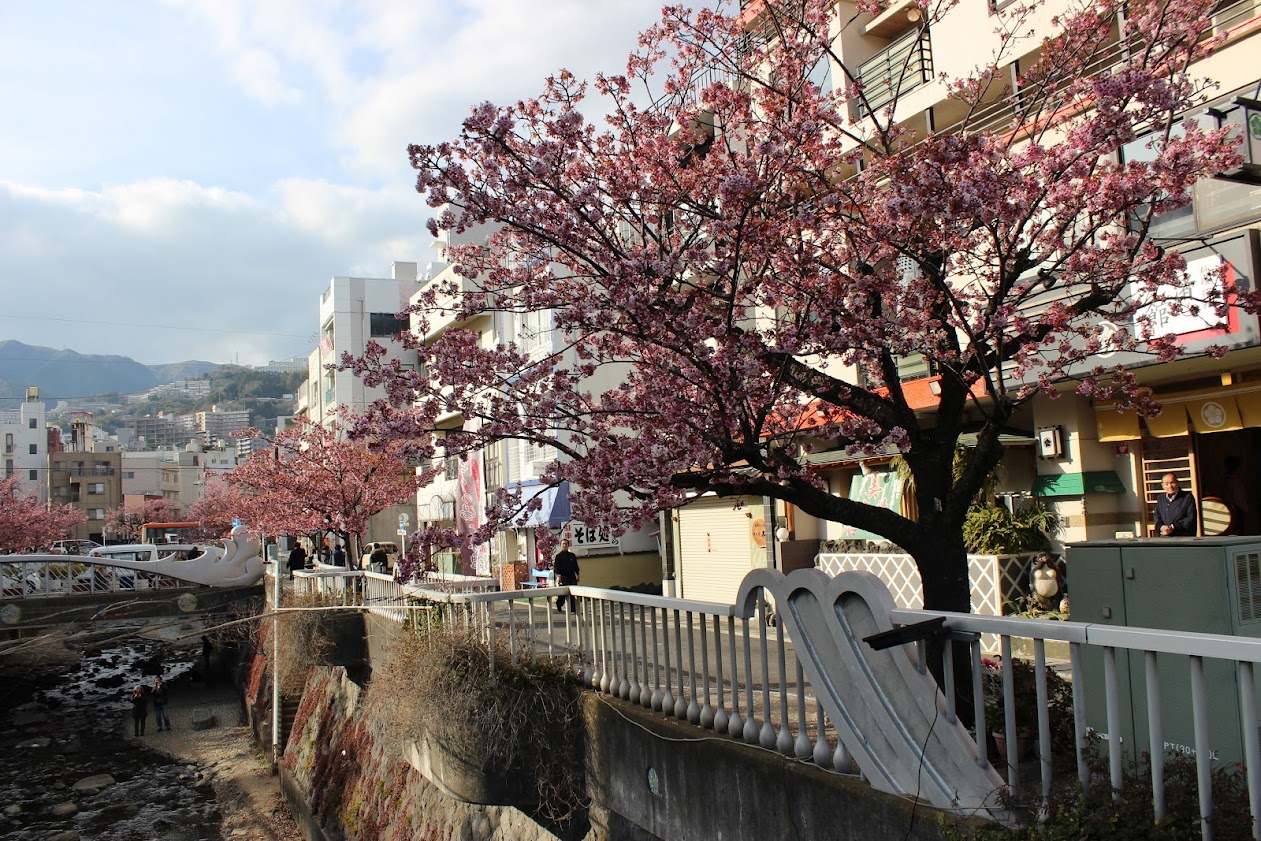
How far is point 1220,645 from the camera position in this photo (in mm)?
3623

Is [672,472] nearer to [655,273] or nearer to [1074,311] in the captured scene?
[655,273]

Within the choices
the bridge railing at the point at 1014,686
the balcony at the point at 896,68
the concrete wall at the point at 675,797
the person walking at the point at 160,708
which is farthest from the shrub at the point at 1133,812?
the person walking at the point at 160,708

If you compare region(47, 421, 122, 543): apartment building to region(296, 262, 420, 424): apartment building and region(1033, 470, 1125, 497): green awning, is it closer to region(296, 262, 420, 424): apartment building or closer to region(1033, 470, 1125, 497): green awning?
region(296, 262, 420, 424): apartment building

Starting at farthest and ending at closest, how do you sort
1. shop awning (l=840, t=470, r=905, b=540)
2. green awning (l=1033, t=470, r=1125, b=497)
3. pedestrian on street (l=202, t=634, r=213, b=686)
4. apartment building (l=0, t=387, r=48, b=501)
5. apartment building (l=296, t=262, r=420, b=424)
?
apartment building (l=0, t=387, r=48, b=501), apartment building (l=296, t=262, r=420, b=424), pedestrian on street (l=202, t=634, r=213, b=686), shop awning (l=840, t=470, r=905, b=540), green awning (l=1033, t=470, r=1125, b=497)

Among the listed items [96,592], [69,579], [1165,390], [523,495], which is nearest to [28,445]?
[69,579]

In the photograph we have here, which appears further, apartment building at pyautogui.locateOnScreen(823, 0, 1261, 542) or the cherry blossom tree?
the cherry blossom tree

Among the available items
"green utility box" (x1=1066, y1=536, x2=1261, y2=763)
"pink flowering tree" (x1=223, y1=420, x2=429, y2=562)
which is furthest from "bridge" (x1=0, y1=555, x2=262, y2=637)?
"green utility box" (x1=1066, y1=536, x2=1261, y2=763)

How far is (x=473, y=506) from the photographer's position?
117ft

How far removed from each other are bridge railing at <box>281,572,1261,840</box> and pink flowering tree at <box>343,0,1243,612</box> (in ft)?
3.70

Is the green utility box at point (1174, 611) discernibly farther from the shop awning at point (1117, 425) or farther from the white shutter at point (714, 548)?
the white shutter at point (714, 548)

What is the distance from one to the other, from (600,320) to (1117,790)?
4.40 meters

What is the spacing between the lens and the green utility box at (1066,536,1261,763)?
515 centimetres

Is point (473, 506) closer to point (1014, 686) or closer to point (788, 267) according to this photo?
point (788, 267)

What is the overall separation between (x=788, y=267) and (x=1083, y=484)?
890 cm
